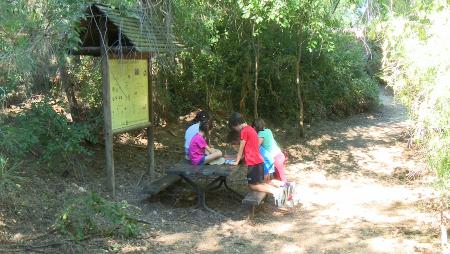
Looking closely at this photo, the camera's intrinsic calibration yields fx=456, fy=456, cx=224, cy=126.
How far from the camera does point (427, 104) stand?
4207mm

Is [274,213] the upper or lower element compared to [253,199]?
lower

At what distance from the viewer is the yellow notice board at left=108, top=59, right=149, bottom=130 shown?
6480 mm

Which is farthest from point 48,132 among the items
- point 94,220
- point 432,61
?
point 432,61

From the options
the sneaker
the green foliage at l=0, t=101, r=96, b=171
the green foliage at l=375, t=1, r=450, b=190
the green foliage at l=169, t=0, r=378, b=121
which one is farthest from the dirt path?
the green foliage at l=169, t=0, r=378, b=121

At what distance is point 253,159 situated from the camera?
6.10 metres

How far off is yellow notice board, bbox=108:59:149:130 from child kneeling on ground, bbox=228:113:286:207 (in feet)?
5.39

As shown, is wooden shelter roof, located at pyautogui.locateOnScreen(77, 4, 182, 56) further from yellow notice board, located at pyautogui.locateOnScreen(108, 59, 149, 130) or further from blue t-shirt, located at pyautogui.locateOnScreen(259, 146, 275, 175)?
blue t-shirt, located at pyautogui.locateOnScreen(259, 146, 275, 175)

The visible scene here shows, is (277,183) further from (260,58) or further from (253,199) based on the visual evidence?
(260,58)

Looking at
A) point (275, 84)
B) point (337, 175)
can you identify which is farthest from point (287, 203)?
point (275, 84)

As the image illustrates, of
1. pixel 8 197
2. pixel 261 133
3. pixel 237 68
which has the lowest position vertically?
pixel 8 197

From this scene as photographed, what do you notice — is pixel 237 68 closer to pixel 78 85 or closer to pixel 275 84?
pixel 275 84

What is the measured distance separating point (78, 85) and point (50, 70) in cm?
261

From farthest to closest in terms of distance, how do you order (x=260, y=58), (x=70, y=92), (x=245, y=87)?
1. (x=245, y=87)
2. (x=260, y=58)
3. (x=70, y=92)

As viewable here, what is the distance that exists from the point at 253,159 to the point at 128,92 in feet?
7.18
